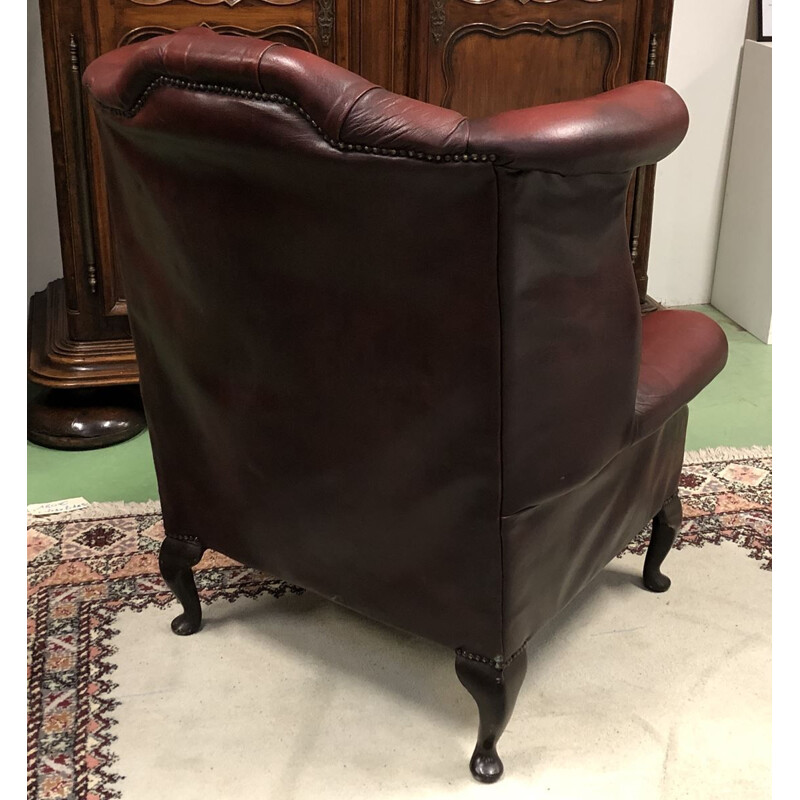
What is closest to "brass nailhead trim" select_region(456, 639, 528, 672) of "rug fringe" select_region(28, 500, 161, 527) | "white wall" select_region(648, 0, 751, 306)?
"rug fringe" select_region(28, 500, 161, 527)

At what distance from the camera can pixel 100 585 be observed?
2.16 metres

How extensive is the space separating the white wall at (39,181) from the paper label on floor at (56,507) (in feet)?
3.23

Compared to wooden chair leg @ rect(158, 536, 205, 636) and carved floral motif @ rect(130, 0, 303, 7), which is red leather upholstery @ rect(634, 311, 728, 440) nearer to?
wooden chair leg @ rect(158, 536, 205, 636)

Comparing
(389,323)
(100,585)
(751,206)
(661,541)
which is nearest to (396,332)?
(389,323)

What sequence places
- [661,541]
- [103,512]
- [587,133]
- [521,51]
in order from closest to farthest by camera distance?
[587,133]
[661,541]
[103,512]
[521,51]

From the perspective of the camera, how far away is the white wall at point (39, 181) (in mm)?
2934

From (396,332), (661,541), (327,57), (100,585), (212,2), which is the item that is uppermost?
(212,2)

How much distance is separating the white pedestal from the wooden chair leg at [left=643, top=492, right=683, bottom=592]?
1410 mm

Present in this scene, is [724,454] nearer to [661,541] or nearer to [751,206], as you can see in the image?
[661,541]

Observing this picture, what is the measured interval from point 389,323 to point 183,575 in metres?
0.79

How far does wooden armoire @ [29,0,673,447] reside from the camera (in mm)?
2428

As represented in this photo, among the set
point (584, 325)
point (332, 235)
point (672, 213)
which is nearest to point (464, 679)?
point (584, 325)

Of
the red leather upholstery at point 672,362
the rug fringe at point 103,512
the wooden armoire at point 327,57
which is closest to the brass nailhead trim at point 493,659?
the red leather upholstery at point 672,362

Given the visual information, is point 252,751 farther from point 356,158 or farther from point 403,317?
point 356,158
